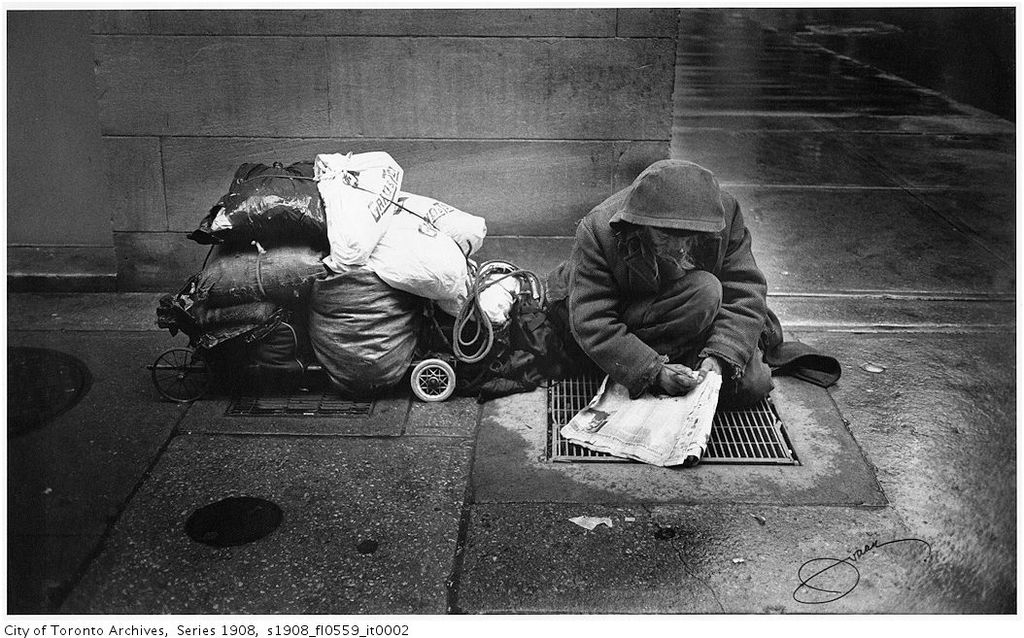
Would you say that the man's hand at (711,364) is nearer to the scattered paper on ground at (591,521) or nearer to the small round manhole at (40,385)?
the scattered paper on ground at (591,521)

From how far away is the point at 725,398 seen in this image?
383cm

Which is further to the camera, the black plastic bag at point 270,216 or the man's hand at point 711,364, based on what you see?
the black plastic bag at point 270,216

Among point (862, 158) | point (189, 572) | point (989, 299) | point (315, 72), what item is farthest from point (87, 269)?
point (862, 158)

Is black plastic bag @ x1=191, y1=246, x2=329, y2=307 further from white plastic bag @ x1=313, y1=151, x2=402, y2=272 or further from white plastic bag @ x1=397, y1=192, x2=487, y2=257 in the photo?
white plastic bag @ x1=397, y1=192, x2=487, y2=257

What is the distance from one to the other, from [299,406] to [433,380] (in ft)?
1.89

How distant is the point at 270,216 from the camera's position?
380 centimetres

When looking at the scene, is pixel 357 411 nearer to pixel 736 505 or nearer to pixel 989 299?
pixel 736 505

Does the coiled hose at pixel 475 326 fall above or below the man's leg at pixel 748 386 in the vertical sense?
above

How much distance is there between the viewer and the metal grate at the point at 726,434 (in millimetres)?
3537

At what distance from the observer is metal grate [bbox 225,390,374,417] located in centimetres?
384

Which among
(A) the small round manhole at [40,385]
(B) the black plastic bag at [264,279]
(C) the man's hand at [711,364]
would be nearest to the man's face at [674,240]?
(C) the man's hand at [711,364]

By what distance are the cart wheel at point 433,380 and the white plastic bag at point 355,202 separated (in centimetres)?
52

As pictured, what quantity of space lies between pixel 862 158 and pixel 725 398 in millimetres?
4106
